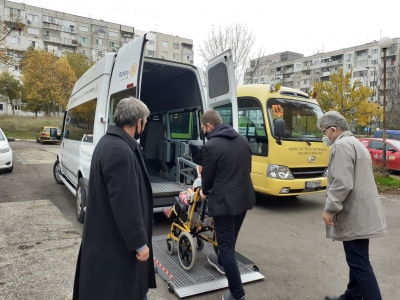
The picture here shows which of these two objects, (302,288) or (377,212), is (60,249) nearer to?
(302,288)

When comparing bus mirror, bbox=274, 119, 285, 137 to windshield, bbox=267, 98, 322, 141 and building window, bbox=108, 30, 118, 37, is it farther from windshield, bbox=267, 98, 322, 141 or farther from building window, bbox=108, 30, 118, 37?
→ building window, bbox=108, 30, 118, 37

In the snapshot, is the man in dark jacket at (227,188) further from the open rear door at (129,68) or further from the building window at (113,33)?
the building window at (113,33)

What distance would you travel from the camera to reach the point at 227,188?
2996 mm

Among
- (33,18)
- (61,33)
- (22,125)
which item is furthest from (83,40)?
(22,125)

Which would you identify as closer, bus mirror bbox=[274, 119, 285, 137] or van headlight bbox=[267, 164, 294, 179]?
bus mirror bbox=[274, 119, 285, 137]

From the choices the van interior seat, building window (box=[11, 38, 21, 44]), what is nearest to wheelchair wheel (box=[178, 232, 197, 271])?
the van interior seat

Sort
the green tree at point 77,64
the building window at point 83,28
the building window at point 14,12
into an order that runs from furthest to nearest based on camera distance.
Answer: the building window at point 83,28 < the building window at point 14,12 < the green tree at point 77,64

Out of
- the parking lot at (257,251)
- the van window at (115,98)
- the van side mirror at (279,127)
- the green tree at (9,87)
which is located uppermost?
the green tree at (9,87)

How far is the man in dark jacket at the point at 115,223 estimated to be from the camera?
193cm

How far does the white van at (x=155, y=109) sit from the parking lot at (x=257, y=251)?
739 mm

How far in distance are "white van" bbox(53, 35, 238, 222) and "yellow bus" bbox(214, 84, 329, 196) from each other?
1.52m

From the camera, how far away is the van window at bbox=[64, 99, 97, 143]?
528 cm

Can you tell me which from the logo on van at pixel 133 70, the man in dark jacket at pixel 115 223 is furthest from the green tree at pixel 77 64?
the man in dark jacket at pixel 115 223

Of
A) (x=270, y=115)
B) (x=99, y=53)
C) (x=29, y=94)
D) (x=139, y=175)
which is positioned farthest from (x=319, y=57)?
(x=139, y=175)
